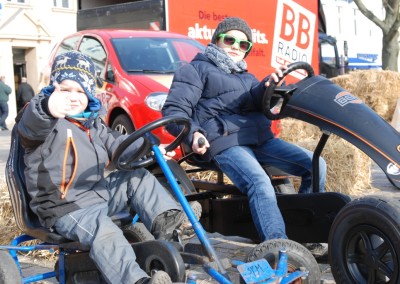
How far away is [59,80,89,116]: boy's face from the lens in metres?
3.11

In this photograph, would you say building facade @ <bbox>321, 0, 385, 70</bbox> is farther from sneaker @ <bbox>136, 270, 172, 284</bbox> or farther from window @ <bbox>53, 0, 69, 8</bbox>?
sneaker @ <bbox>136, 270, 172, 284</bbox>

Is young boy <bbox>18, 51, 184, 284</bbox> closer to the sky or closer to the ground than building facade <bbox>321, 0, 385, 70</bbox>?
closer to the sky

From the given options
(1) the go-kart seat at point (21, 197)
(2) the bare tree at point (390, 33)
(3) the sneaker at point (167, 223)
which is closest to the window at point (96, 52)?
(1) the go-kart seat at point (21, 197)

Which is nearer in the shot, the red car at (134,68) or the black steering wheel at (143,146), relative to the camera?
the black steering wheel at (143,146)

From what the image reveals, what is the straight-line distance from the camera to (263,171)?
3729mm

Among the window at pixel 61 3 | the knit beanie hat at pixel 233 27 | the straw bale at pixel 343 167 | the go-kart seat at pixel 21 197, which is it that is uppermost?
the knit beanie hat at pixel 233 27

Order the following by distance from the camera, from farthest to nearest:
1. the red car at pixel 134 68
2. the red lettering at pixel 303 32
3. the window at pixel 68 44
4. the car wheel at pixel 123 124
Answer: the red lettering at pixel 303 32, the window at pixel 68 44, the car wheel at pixel 123 124, the red car at pixel 134 68

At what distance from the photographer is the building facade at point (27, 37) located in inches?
1003

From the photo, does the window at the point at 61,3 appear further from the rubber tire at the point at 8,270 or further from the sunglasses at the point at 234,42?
the rubber tire at the point at 8,270

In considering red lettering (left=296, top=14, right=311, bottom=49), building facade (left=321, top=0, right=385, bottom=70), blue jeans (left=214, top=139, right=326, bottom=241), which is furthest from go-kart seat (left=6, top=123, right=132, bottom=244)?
building facade (left=321, top=0, right=385, bottom=70)

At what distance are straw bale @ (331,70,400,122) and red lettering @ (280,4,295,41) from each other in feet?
4.54

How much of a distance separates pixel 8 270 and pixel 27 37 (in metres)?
24.2

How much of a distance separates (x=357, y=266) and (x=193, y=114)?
1.50 meters

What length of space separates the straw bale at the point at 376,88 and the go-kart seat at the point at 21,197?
11.1 m
